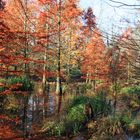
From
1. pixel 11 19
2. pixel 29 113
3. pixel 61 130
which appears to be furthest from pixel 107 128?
pixel 11 19

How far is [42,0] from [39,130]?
15.1 metres

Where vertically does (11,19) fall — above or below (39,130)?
above

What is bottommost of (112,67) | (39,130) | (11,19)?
(39,130)

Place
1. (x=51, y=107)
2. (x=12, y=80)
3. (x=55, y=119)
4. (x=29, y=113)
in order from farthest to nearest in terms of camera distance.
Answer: (x=12, y=80) < (x=51, y=107) < (x=29, y=113) < (x=55, y=119)

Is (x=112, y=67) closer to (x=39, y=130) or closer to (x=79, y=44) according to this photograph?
(x=39, y=130)

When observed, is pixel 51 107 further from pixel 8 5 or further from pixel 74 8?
pixel 8 5

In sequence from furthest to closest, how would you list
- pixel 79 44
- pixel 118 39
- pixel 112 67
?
pixel 79 44 → pixel 112 67 → pixel 118 39

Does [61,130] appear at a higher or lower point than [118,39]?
lower

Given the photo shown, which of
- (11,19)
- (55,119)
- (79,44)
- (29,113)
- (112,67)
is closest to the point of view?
(55,119)

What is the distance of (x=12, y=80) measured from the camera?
2169 cm

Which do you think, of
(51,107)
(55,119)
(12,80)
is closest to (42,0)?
(12,80)

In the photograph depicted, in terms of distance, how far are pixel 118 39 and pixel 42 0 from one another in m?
20.7

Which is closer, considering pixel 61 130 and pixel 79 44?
pixel 61 130

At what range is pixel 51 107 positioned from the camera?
15984 mm
